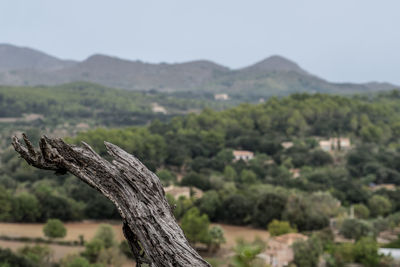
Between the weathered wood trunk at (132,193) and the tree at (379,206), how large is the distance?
1405 inches

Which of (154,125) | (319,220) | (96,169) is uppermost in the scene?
(96,169)

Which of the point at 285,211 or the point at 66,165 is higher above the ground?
the point at 66,165

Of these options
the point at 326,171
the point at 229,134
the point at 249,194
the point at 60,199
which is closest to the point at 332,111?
the point at 229,134

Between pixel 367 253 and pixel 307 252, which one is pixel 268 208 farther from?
pixel 367 253

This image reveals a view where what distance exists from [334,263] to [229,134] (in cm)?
3808

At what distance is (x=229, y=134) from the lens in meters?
62.2

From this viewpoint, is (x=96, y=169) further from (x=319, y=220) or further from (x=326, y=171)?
(x=326, y=171)

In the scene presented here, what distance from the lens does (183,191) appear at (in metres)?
38.9

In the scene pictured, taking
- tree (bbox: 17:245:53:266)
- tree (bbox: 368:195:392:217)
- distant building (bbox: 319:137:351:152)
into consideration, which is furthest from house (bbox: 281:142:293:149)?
tree (bbox: 17:245:53:266)

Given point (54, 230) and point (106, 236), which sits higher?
point (106, 236)

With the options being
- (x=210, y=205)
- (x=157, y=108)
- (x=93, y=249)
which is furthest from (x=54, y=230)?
(x=157, y=108)

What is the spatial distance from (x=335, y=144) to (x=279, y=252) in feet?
117

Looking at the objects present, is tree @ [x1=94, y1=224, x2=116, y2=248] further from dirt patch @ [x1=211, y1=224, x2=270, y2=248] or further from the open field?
dirt patch @ [x1=211, y1=224, x2=270, y2=248]

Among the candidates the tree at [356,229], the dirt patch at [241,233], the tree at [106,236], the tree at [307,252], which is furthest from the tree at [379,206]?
the tree at [106,236]
